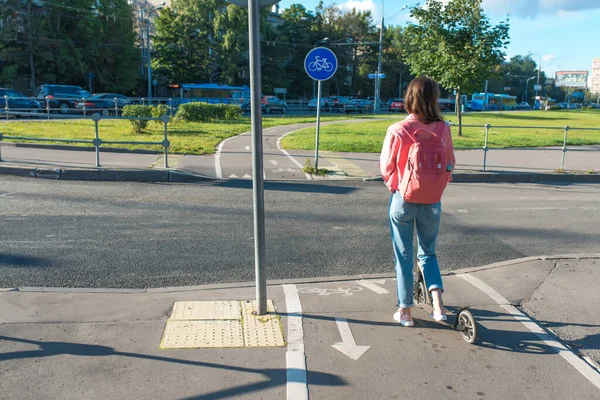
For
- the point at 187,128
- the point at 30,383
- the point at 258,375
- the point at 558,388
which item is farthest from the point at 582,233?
the point at 187,128

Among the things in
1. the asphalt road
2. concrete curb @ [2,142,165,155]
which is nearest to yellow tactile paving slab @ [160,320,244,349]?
the asphalt road

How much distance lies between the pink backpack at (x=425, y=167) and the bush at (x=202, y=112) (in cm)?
2441

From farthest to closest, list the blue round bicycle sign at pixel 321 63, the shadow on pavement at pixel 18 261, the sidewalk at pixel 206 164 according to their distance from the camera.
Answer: the blue round bicycle sign at pixel 321 63
the sidewalk at pixel 206 164
the shadow on pavement at pixel 18 261

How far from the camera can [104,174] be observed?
36.7ft

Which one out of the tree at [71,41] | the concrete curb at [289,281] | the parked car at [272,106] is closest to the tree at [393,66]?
the parked car at [272,106]

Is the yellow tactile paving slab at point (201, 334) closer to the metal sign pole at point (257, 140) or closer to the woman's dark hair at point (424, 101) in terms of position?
the metal sign pole at point (257, 140)

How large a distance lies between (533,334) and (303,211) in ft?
16.4

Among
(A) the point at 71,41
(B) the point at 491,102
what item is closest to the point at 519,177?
(A) the point at 71,41

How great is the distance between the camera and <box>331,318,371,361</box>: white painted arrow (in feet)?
12.3

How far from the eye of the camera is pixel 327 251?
650 cm

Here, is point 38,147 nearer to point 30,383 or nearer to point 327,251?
point 327,251

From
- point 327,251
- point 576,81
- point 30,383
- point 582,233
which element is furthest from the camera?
point 576,81

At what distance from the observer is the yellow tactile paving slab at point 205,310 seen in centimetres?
432

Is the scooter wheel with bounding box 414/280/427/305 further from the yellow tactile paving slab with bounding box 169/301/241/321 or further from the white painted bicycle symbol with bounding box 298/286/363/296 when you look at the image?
the yellow tactile paving slab with bounding box 169/301/241/321
